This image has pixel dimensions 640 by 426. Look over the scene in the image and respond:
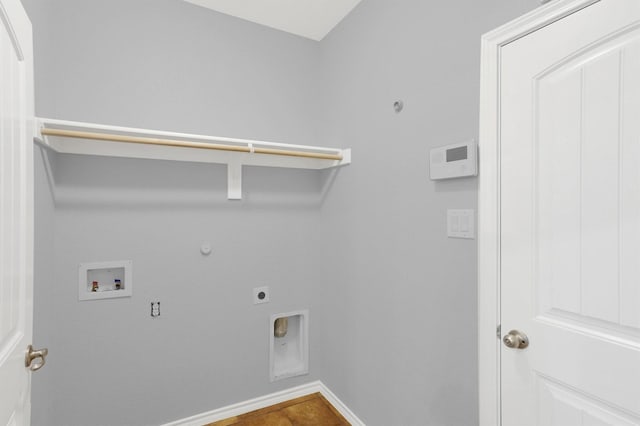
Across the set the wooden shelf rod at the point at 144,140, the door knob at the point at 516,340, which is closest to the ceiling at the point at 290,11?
the wooden shelf rod at the point at 144,140

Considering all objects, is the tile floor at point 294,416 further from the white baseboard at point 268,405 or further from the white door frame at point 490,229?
the white door frame at point 490,229

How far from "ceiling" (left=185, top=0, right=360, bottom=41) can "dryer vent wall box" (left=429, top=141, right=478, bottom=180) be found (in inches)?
49.1

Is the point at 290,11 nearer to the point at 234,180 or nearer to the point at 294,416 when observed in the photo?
the point at 234,180

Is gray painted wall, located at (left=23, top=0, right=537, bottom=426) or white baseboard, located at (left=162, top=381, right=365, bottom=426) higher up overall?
gray painted wall, located at (left=23, top=0, right=537, bottom=426)

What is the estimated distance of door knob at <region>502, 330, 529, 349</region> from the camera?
1.08 m

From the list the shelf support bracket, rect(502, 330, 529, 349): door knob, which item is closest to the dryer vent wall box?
rect(502, 330, 529, 349): door knob

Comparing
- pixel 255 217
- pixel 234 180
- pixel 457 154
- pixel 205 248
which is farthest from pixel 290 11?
pixel 205 248

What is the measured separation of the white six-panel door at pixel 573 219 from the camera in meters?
0.86

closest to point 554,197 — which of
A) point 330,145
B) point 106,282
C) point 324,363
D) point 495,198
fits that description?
point 495,198

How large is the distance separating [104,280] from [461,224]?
1.92 m

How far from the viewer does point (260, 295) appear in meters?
2.14

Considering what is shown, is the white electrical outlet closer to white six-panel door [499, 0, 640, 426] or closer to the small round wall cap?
the small round wall cap

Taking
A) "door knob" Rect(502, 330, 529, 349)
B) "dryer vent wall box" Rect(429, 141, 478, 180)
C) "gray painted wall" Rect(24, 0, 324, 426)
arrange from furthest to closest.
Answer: "gray painted wall" Rect(24, 0, 324, 426)
"dryer vent wall box" Rect(429, 141, 478, 180)
"door knob" Rect(502, 330, 529, 349)

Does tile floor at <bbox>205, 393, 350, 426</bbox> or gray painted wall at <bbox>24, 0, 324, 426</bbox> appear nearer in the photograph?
gray painted wall at <bbox>24, 0, 324, 426</bbox>
